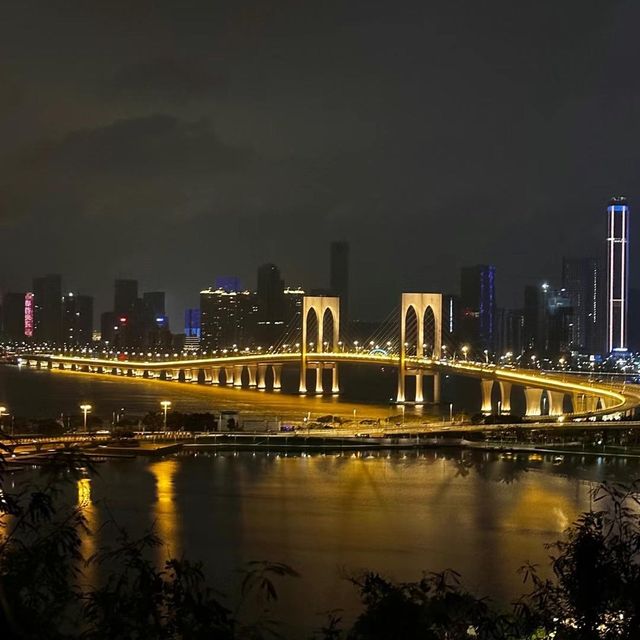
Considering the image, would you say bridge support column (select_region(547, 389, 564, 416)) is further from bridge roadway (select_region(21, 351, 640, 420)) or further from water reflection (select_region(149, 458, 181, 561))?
water reflection (select_region(149, 458, 181, 561))

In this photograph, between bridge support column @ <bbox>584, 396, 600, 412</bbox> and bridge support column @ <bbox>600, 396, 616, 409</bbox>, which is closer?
bridge support column @ <bbox>600, 396, 616, 409</bbox>

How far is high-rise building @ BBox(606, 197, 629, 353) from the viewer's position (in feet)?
134

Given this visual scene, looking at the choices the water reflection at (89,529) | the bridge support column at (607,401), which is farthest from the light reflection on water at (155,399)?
the water reflection at (89,529)

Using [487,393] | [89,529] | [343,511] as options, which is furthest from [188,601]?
[487,393]

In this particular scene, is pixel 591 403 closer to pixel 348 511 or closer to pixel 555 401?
pixel 555 401

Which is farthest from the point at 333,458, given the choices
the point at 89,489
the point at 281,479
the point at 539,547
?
the point at 539,547

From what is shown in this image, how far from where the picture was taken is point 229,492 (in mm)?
8391

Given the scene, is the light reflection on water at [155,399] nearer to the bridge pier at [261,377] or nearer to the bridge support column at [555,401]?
the bridge pier at [261,377]

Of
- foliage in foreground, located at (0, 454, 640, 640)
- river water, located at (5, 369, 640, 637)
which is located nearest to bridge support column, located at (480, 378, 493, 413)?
river water, located at (5, 369, 640, 637)

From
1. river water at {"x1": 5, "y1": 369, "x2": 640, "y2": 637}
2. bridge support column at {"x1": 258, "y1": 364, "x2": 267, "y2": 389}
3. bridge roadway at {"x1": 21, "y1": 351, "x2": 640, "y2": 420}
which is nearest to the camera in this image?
river water at {"x1": 5, "y1": 369, "x2": 640, "y2": 637}

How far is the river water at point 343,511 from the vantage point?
5.52 metres

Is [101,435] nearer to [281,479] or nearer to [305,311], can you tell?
[281,479]

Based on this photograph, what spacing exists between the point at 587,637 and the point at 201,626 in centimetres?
90

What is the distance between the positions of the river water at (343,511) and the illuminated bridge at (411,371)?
180 inches
